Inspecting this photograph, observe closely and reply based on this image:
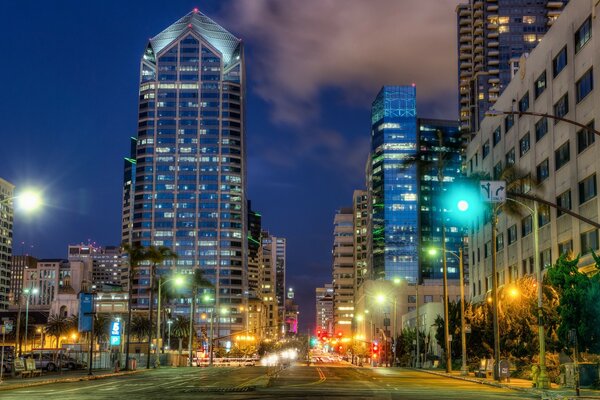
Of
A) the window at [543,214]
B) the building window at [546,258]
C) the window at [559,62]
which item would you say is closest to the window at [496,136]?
the window at [543,214]

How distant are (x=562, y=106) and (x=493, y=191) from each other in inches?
1528

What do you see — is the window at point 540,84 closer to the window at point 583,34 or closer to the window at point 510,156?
the window at point 583,34

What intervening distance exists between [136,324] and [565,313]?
441 feet

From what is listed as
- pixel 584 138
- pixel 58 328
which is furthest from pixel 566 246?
pixel 58 328

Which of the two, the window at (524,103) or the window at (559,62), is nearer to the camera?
the window at (559,62)

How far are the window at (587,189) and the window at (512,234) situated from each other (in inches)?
791

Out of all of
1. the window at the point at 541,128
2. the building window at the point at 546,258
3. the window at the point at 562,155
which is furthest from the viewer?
the window at the point at 541,128

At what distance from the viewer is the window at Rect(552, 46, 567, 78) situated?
6172 cm

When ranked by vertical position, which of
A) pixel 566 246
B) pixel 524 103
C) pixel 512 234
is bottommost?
pixel 566 246

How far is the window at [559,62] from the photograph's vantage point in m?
61.7

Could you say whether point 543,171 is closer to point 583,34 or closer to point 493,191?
point 583,34

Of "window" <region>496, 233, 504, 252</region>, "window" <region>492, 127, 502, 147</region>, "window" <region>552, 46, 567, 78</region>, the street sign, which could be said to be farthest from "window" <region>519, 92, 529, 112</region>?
the street sign

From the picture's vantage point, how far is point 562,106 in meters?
62.2

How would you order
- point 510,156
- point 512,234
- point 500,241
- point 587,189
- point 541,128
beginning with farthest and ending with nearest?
point 500,241 < point 510,156 < point 512,234 < point 541,128 < point 587,189
